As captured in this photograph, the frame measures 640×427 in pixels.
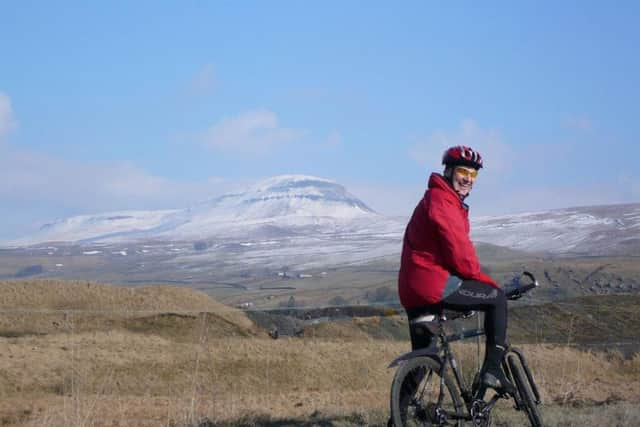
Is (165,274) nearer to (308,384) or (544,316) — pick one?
(544,316)

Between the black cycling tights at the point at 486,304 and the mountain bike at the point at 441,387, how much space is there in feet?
0.35

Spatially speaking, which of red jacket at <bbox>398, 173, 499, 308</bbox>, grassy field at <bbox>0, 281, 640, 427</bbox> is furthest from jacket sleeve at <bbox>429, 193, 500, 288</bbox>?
grassy field at <bbox>0, 281, 640, 427</bbox>

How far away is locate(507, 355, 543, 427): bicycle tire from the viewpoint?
649 cm

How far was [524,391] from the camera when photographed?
6520mm

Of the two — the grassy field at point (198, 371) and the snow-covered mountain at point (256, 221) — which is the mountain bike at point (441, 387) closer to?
the grassy field at point (198, 371)

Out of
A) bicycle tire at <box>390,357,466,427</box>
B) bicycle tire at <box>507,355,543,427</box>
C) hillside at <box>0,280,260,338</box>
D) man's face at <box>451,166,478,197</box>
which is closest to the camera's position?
bicycle tire at <box>390,357,466,427</box>

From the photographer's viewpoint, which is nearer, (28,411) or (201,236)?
(28,411)

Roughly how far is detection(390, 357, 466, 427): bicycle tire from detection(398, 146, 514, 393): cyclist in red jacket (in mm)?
255

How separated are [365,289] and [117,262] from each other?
59576 millimetres

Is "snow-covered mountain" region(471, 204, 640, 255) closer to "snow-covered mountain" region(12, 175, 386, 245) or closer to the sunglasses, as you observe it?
"snow-covered mountain" region(12, 175, 386, 245)

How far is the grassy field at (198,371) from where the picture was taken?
9812 millimetres

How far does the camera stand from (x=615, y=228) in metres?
99.5

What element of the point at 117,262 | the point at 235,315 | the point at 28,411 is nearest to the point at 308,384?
the point at 28,411

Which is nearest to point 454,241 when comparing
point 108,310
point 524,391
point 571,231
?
point 524,391
